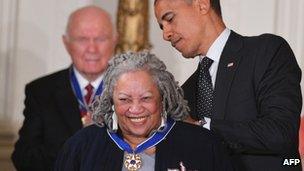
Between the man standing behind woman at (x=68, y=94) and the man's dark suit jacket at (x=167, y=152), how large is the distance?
51.6 inches

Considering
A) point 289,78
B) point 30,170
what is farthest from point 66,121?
point 289,78

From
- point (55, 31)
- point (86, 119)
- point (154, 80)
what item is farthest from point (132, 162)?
point (55, 31)

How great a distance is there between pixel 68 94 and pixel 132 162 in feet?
6.00

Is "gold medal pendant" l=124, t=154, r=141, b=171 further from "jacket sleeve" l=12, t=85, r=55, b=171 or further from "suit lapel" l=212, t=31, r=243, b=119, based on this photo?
"jacket sleeve" l=12, t=85, r=55, b=171

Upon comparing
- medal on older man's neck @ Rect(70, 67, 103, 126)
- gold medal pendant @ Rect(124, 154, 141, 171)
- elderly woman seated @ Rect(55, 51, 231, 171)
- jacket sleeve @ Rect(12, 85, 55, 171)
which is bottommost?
jacket sleeve @ Rect(12, 85, 55, 171)

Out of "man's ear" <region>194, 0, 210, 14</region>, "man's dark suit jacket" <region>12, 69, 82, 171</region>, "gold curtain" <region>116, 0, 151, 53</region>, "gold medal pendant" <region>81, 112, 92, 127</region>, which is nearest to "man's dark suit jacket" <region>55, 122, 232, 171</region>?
"man's ear" <region>194, 0, 210, 14</region>

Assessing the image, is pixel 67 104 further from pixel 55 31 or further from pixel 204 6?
pixel 204 6

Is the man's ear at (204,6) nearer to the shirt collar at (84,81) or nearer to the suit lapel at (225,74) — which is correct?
the suit lapel at (225,74)

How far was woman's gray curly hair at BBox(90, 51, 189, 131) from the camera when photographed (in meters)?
3.46

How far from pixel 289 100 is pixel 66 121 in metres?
2.02

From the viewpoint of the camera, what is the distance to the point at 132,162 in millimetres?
3375

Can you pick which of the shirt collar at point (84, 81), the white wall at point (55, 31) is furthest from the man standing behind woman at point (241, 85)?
the white wall at point (55, 31)

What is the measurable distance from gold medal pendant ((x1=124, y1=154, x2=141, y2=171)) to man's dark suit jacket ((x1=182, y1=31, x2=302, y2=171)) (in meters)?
0.32

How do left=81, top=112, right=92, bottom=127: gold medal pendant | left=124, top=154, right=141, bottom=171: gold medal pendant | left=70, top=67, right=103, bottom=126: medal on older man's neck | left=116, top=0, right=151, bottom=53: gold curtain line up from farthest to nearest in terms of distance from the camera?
1. left=116, top=0, right=151, bottom=53: gold curtain
2. left=70, top=67, right=103, bottom=126: medal on older man's neck
3. left=81, top=112, right=92, bottom=127: gold medal pendant
4. left=124, top=154, right=141, bottom=171: gold medal pendant
